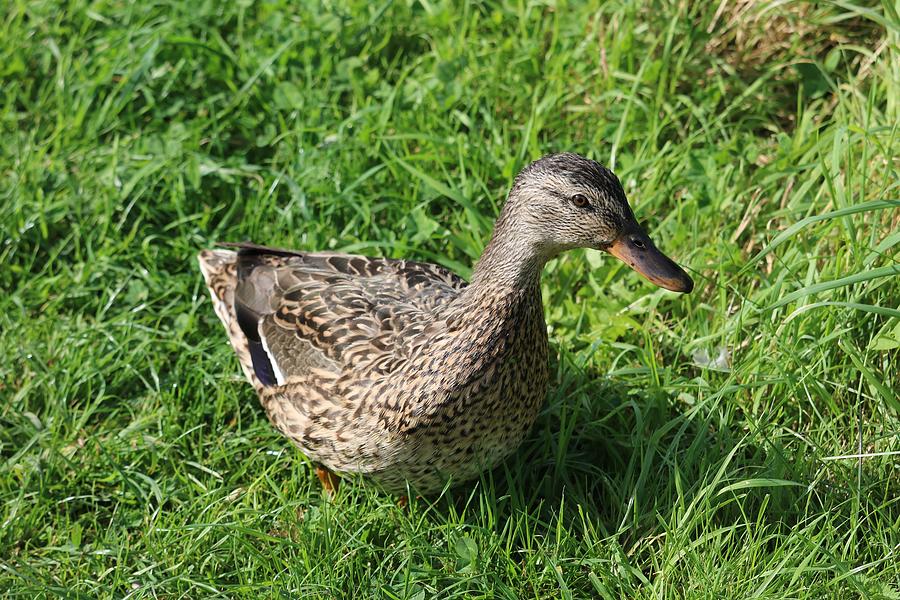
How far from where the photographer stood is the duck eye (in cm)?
307

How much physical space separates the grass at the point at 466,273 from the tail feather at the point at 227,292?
0.69 feet

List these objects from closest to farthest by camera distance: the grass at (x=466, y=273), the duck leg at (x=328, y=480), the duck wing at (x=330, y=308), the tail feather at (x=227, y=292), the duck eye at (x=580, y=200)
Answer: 1. the duck eye at (x=580, y=200)
2. the grass at (x=466, y=273)
3. the duck wing at (x=330, y=308)
4. the duck leg at (x=328, y=480)
5. the tail feather at (x=227, y=292)

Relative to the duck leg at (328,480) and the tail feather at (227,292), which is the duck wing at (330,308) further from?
the duck leg at (328,480)

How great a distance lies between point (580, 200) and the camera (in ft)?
10.1

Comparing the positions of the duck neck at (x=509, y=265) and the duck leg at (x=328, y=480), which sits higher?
the duck neck at (x=509, y=265)

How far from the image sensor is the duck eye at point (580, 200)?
307 cm

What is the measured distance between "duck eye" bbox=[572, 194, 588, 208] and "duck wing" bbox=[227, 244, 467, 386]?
669 millimetres

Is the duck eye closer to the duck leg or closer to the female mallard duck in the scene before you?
the female mallard duck

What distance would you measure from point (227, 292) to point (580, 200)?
1663 mm

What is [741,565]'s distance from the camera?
3207 millimetres

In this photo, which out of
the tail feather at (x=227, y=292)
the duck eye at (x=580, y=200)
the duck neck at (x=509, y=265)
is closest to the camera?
the duck eye at (x=580, y=200)

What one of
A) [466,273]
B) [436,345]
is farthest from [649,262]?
[466,273]

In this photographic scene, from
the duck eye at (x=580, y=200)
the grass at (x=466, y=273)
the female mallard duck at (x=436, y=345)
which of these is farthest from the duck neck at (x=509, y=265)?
the grass at (x=466, y=273)

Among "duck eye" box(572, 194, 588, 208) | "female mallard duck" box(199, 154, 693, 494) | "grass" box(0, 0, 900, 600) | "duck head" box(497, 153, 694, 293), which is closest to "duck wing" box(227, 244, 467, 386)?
"female mallard duck" box(199, 154, 693, 494)
